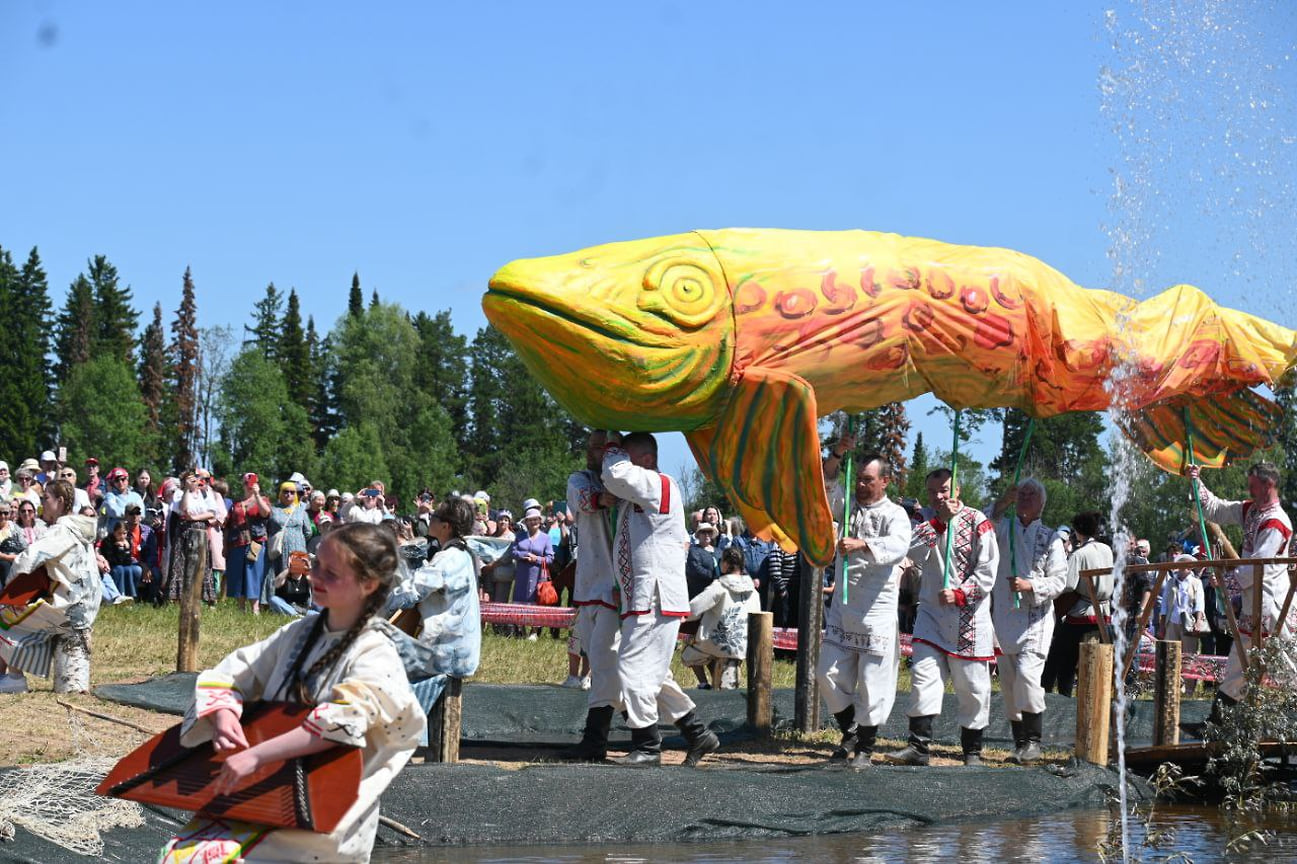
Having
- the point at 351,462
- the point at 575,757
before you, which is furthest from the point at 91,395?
the point at 575,757

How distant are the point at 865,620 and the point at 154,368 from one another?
86.5 meters

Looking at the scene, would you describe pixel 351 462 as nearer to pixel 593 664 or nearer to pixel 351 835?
pixel 593 664

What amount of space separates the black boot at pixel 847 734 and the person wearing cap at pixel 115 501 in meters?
9.90

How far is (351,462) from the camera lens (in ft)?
239

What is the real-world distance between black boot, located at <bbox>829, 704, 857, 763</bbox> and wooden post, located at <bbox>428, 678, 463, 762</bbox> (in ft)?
7.49

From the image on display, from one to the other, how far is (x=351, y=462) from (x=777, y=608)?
58124mm

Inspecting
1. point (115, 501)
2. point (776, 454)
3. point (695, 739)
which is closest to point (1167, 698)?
point (695, 739)

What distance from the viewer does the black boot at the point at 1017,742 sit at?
10.2 meters

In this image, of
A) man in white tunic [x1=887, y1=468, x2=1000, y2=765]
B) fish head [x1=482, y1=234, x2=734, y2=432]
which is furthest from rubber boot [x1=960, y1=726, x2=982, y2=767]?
fish head [x1=482, y1=234, x2=734, y2=432]

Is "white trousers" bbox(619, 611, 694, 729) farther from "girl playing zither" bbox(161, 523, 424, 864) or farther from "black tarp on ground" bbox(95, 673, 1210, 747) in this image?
"girl playing zither" bbox(161, 523, 424, 864)

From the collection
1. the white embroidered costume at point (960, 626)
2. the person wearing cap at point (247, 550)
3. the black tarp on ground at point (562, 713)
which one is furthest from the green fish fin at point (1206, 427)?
the person wearing cap at point (247, 550)

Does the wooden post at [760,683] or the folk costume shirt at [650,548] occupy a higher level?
the folk costume shirt at [650,548]

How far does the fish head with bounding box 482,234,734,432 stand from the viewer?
7961mm

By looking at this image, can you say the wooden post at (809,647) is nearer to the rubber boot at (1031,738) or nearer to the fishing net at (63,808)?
the rubber boot at (1031,738)
